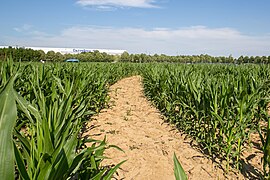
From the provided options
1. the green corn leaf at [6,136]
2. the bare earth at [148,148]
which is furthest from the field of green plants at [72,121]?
the bare earth at [148,148]

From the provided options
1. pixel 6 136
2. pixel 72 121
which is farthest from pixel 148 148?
pixel 6 136

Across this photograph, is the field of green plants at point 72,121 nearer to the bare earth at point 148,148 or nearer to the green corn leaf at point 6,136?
the green corn leaf at point 6,136

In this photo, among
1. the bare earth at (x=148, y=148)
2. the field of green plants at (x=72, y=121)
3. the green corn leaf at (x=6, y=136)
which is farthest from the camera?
the bare earth at (x=148, y=148)

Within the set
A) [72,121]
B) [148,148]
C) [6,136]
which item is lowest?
[148,148]

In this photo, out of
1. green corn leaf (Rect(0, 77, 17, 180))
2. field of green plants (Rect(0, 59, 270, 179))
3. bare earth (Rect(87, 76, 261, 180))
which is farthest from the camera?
bare earth (Rect(87, 76, 261, 180))

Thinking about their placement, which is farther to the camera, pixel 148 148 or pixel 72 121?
pixel 148 148

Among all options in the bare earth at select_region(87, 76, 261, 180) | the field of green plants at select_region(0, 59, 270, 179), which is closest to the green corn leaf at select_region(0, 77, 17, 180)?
the field of green plants at select_region(0, 59, 270, 179)

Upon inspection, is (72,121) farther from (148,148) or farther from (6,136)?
(6,136)

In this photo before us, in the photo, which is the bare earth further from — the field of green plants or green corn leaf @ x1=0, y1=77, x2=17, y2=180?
green corn leaf @ x1=0, y1=77, x2=17, y2=180

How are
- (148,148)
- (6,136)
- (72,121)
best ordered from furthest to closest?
(148,148) < (72,121) < (6,136)

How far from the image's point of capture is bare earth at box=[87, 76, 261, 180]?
2865 millimetres

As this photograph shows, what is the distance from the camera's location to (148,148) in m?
3.62

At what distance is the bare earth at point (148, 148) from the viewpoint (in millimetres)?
2865

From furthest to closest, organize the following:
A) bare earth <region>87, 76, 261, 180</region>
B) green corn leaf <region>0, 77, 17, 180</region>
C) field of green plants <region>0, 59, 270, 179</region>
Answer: bare earth <region>87, 76, 261, 180</region>
field of green plants <region>0, 59, 270, 179</region>
green corn leaf <region>0, 77, 17, 180</region>
